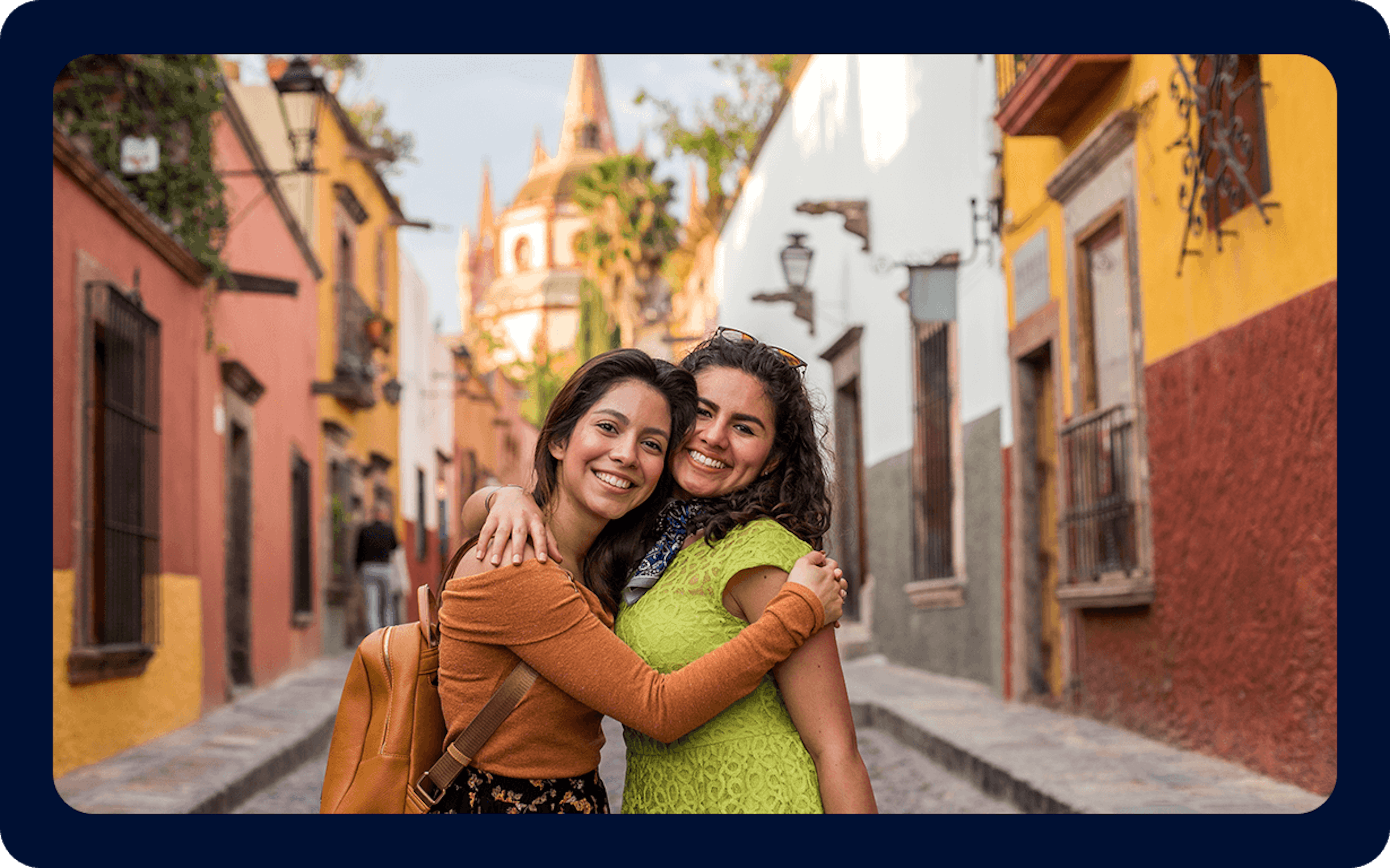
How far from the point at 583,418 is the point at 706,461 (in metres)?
0.20

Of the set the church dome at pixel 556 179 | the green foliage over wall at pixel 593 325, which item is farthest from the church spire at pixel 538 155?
the green foliage over wall at pixel 593 325

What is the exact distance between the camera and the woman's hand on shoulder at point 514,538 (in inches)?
76.5

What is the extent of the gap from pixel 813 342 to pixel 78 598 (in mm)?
10983

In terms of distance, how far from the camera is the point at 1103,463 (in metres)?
7.59

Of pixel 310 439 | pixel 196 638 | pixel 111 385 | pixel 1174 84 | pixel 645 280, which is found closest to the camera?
pixel 1174 84

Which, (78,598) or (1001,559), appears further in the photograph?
(1001,559)

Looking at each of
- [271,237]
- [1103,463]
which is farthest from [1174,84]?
[271,237]

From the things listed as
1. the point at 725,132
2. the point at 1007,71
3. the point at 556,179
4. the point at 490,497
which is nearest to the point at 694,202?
the point at 725,132

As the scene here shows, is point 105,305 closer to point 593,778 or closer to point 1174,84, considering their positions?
point 1174,84

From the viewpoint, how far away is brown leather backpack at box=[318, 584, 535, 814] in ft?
6.63

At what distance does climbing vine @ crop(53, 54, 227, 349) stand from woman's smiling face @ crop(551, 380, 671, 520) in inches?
250

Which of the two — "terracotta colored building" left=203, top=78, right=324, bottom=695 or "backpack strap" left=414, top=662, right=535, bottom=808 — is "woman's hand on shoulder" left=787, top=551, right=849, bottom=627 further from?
"terracotta colored building" left=203, top=78, right=324, bottom=695

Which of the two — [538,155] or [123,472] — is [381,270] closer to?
[123,472]

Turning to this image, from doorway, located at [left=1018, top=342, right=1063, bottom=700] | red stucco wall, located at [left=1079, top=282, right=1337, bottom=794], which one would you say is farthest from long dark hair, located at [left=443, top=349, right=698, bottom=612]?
doorway, located at [left=1018, top=342, right=1063, bottom=700]
